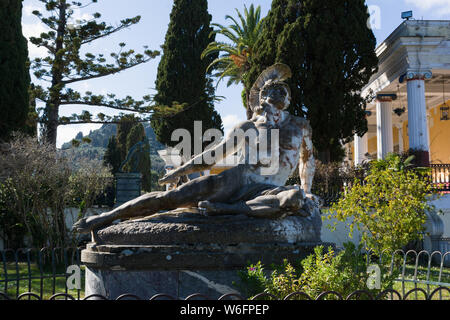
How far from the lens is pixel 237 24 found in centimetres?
2184

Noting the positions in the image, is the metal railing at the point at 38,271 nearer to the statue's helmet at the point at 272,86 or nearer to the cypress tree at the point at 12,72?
the statue's helmet at the point at 272,86

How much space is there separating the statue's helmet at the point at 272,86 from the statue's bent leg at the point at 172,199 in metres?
1.10

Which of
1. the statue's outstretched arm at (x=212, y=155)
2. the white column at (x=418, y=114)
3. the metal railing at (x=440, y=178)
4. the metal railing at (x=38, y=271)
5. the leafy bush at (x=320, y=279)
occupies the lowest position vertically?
the metal railing at (x=38, y=271)

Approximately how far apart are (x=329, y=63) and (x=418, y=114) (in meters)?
3.68

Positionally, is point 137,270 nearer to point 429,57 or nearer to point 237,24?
point 429,57

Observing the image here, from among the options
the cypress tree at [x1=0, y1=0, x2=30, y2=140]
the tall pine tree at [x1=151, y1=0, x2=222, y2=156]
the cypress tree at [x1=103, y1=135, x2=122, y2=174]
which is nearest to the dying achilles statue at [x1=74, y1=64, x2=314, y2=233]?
the cypress tree at [x1=0, y1=0, x2=30, y2=140]

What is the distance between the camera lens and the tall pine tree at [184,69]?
20.8m

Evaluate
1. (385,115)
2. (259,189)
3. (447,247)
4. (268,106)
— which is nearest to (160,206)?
(259,189)

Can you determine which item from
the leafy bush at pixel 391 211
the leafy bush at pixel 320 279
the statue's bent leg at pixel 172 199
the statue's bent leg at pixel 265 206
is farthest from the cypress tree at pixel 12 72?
the leafy bush at pixel 320 279

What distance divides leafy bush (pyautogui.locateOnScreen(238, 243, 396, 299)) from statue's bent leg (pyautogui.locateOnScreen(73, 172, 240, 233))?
3.36 ft

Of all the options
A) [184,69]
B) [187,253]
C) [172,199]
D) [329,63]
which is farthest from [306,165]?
[184,69]

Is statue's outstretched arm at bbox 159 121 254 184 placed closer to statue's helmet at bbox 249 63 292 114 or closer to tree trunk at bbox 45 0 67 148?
statue's helmet at bbox 249 63 292 114

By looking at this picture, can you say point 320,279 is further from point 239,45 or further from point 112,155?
point 112,155

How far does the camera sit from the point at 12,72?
16344 mm
